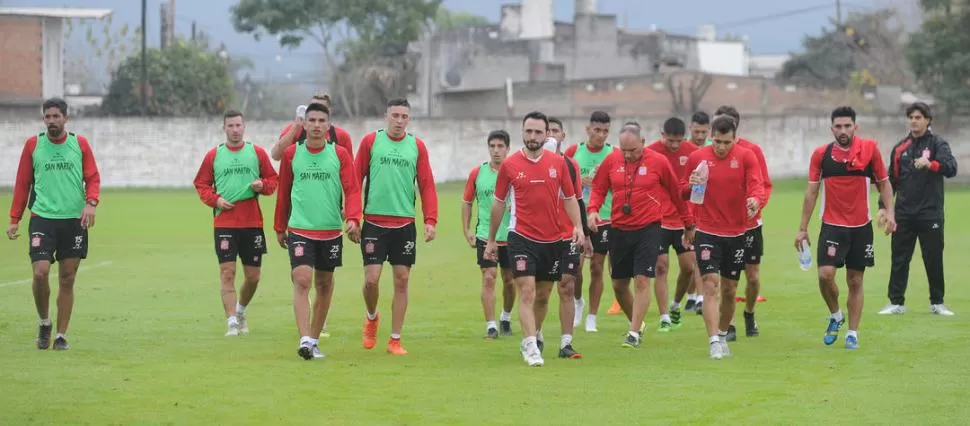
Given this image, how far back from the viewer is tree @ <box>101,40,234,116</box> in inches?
2852

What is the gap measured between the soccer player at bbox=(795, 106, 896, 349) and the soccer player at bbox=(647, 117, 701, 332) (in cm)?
170

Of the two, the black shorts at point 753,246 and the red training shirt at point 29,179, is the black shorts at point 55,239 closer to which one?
the red training shirt at point 29,179

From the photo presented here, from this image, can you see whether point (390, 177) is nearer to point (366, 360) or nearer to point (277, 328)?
point (366, 360)

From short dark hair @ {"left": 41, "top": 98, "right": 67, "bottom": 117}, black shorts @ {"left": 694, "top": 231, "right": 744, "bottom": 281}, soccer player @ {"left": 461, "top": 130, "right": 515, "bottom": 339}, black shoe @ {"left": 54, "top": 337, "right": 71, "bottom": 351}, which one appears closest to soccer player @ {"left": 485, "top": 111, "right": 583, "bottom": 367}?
black shorts @ {"left": 694, "top": 231, "right": 744, "bottom": 281}

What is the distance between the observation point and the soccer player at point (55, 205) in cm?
1418

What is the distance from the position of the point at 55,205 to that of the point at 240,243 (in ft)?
7.12

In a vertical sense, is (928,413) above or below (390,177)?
below

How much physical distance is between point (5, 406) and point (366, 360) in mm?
3603

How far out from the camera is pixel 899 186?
17.9m

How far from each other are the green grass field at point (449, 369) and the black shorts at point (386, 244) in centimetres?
86

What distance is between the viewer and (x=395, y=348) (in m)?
13.9

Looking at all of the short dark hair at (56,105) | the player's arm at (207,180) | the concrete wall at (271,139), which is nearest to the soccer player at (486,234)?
the player's arm at (207,180)

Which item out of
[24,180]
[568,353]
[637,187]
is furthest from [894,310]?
[24,180]

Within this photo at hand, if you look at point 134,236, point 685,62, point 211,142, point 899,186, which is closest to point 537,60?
point 685,62
